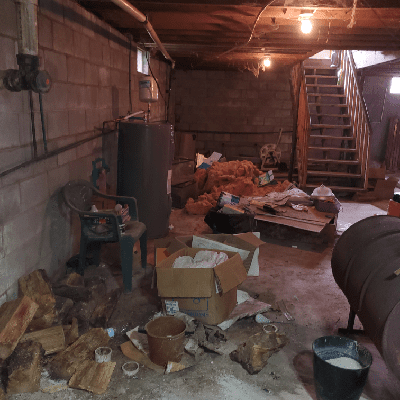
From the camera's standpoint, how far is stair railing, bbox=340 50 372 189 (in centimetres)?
771

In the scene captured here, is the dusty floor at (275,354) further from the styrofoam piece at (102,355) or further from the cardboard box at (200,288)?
the cardboard box at (200,288)

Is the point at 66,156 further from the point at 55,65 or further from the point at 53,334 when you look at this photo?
the point at 53,334

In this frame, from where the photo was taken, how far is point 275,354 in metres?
2.78

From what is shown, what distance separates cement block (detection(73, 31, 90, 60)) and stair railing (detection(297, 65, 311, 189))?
4823 millimetres

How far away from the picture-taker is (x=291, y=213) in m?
5.33

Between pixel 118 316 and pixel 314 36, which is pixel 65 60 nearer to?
pixel 118 316

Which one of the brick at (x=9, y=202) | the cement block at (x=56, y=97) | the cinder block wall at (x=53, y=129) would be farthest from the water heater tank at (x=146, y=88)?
the brick at (x=9, y=202)

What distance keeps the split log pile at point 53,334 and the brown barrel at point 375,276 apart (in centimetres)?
168

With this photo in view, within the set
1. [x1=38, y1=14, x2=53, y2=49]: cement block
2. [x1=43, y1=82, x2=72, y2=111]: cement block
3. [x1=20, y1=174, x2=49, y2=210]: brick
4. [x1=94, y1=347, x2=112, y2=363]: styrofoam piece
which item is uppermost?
[x1=38, y1=14, x2=53, y2=49]: cement block

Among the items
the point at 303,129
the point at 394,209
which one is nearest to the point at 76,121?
the point at 394,209

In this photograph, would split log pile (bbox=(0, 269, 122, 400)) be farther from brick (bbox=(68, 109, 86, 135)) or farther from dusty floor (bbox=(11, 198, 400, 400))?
brick (bbox=(68, 109, 86, 135))

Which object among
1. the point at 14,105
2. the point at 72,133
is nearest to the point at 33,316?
the point at 14,105

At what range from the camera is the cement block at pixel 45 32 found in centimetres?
302

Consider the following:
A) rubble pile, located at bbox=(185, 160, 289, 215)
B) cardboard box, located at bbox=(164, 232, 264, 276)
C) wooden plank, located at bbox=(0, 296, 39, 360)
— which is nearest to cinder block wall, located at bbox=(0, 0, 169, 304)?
wooden plank, located at bbox=(0, 296, 39, 360)
